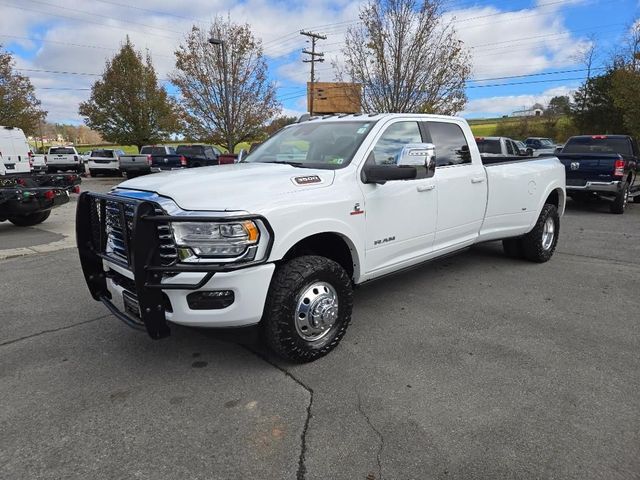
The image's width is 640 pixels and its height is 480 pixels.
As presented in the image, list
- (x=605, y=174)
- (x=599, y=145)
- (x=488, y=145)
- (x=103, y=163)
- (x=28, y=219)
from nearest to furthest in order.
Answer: (x=28, y=219) → (x=605, y=174) → (x=599, y=145) → (x=488, y=145) → (x=103, y=163)

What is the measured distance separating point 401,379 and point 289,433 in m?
0.95

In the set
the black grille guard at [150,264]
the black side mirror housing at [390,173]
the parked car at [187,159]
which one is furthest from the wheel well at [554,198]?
the parked car at [187,159]

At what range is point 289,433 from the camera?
2.61 meters

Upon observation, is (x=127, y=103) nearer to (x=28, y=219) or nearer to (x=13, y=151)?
(x=13, y=151)

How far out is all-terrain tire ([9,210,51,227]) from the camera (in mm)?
9445

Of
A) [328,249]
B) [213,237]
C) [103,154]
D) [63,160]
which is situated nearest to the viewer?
[213,237]

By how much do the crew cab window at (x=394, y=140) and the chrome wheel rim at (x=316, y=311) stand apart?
4.09 feet

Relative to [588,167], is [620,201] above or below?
below

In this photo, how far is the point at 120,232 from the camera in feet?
10.6

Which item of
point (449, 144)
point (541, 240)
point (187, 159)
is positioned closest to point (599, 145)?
point (541, 240)

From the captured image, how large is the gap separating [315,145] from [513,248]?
145 inches

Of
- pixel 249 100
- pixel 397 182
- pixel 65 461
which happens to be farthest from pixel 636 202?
pixel 249 100

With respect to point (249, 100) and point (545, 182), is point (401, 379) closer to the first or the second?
point (545, 182)

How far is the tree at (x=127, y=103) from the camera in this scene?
3275cm
